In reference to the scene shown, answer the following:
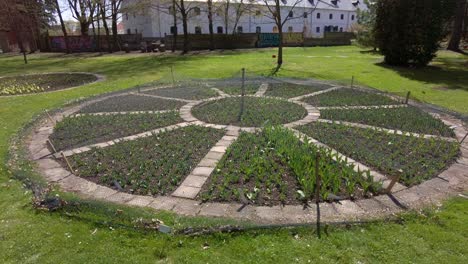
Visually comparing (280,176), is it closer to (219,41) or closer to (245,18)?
(219,41)

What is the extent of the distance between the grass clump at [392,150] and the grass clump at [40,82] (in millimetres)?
10487

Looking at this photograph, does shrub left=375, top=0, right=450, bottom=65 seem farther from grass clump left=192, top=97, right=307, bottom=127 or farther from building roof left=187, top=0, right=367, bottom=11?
building roof left=187, top=0, right=367, bottom=11

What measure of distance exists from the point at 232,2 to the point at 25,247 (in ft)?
141

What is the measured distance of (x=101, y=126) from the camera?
6656 mm

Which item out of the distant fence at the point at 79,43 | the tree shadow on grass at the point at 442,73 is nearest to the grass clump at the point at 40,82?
the tree shadow on grass at the point at 442,73

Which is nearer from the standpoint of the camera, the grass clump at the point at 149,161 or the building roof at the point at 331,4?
the grass clump at the point at 149,161

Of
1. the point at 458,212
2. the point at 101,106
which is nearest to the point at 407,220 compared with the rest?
the point at 458,212

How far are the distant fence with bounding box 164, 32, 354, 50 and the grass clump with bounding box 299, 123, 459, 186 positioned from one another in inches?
1136

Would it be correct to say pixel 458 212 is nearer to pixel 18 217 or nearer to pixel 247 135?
pixel 247 135

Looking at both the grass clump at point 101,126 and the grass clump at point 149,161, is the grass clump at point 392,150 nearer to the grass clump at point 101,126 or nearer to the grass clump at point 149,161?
the grass clump at point 149,161

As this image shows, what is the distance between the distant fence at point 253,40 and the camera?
108 feet

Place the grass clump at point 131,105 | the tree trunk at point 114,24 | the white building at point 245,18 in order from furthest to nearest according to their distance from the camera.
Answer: the white building at point 245,18 < the tree trunk at point 114,24 < the grass clump at point 131,105

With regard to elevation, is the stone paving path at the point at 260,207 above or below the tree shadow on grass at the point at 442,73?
below

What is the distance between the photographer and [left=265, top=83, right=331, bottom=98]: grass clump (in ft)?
31.6
